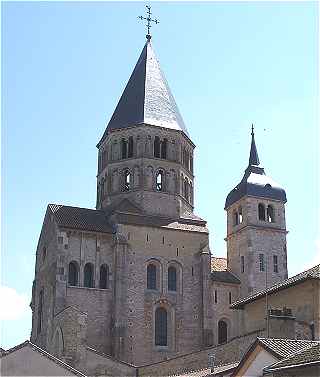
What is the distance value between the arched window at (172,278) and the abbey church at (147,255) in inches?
2.8

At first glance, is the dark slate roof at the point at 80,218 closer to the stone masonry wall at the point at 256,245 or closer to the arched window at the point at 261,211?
the stone masonry wall at the point at 256,245

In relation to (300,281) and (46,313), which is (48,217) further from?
(300,281)

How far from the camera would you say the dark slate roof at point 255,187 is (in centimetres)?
5419

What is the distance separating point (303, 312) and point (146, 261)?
19.9 meters

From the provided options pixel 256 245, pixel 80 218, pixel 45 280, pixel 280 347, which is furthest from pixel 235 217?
pixel 280 347

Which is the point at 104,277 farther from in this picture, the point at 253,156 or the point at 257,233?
the point at 253,156

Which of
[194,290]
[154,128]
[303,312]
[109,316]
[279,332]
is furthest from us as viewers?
[154,128]

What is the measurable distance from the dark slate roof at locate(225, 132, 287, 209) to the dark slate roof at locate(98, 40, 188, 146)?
599 cm

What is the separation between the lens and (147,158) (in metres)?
51.9

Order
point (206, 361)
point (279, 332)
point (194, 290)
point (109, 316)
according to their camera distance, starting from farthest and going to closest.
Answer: point (194, 290) → point (109, 316) → point (206, 361) → point (279, 332)

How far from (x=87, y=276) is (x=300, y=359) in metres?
30.3

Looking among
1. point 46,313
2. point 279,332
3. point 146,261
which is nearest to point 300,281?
point 279,332

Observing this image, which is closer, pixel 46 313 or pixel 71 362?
→ pixel 71 362

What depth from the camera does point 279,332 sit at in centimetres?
2542
